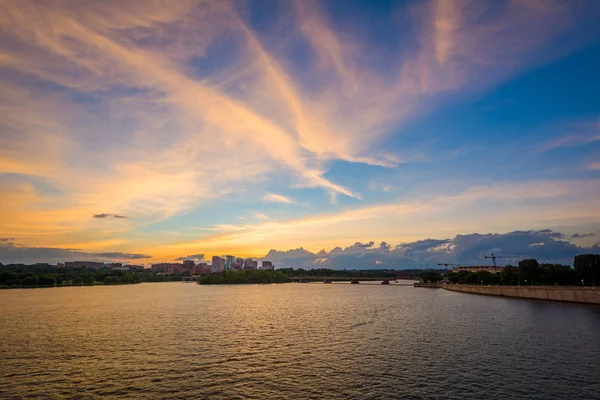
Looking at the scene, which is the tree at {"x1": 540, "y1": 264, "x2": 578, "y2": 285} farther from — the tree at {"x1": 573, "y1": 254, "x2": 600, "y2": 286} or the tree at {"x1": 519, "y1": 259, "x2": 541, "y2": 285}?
the tree at {"x1": 573, "y1": 254, "x2": 600, "y2": 286}

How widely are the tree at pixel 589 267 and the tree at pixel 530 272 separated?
26.4m

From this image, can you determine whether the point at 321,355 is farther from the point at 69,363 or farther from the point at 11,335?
the point at 11,335

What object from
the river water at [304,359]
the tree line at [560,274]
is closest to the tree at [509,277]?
the tree line at [560,274]

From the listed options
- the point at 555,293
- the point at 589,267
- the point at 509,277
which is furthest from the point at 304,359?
the point at 509,277

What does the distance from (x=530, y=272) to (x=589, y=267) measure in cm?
3337

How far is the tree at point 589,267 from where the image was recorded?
127062mm

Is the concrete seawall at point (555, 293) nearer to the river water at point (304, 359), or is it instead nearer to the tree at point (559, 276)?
the tree at point (559, 276)

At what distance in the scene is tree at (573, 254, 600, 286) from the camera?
127062 mm

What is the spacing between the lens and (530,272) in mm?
160375

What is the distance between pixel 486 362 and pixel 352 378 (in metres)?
20.4

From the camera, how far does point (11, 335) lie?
67.6m

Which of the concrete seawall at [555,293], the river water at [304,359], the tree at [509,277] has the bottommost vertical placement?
the river water at [304,359]

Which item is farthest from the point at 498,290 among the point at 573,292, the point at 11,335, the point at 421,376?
the point at 11,335

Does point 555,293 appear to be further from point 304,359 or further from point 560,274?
point 304,359
